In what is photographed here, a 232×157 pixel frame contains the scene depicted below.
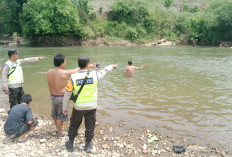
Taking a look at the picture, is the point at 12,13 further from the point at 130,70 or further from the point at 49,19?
the point at 130,70

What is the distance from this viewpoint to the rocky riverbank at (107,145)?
14.3ft

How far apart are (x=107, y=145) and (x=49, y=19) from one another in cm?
3161

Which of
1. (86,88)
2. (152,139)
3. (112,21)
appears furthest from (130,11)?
(86,88)

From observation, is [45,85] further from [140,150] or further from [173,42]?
[173,42]

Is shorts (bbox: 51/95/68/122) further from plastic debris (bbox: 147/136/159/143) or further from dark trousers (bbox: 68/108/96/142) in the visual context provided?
plastic debris (bbox: 147/136/159/143)

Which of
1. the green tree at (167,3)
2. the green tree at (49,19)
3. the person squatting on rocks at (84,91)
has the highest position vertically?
the green tree at (167,3)

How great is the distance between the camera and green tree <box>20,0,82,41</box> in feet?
106

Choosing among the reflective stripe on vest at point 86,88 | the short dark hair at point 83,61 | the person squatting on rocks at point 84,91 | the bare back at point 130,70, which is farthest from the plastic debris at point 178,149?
the bare back at point 130,70

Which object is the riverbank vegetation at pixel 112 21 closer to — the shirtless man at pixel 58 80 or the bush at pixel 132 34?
the bush at pixel 132 34

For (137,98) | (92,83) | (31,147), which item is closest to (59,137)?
(31,147)

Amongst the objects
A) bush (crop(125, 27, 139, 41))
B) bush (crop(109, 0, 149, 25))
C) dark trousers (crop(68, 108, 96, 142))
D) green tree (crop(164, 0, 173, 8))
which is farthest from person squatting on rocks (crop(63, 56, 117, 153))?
green tree (crop(164, 0, 173, 8))

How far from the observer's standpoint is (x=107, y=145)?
15.8 ft

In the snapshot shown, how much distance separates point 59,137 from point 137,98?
13.4ft

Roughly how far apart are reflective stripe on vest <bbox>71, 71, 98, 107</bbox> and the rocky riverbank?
1079 mm
